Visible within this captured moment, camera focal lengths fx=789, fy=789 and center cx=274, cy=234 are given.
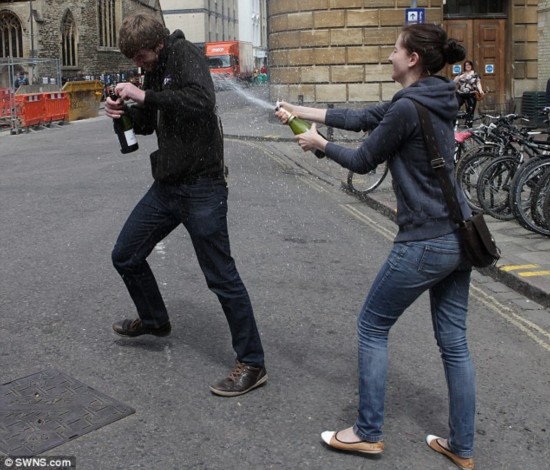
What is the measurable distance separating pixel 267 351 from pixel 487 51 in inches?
794

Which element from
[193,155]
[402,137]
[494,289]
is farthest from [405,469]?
[494,289]

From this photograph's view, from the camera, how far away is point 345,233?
8672mm

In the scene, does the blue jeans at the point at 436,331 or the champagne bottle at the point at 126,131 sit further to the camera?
the champagne bottle at the point at 126,131

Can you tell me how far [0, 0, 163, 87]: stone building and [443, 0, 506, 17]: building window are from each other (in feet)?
88.7

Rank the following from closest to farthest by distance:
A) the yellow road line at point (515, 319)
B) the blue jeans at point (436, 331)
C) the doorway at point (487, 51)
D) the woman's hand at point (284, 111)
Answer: the blue jeans at point (436, 331) < the woman's hand at point (284, 111) < the yellow road line at point (515, 319) < the doorway at point (487, 51)

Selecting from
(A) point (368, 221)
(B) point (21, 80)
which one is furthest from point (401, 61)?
(B) point (21, 80)

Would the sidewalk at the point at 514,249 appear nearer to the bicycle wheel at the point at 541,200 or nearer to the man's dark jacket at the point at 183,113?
the bicycle wheel at the point at 541,200

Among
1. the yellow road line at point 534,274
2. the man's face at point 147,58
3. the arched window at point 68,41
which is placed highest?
the arched window at point 68,41

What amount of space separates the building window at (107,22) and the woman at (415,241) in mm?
54051

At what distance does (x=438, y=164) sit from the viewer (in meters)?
3.20

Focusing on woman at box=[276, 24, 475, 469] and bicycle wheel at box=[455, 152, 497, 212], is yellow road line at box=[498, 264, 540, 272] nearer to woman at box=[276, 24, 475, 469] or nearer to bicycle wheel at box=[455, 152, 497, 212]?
bicycle wheel at box=[455, 152, 497, 212]

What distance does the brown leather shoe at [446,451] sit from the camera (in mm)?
3424

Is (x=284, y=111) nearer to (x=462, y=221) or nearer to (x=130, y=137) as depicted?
(x=462, y=221)

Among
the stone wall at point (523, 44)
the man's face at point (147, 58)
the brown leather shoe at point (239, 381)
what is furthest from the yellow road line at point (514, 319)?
the stone wall at point (523, 44)
